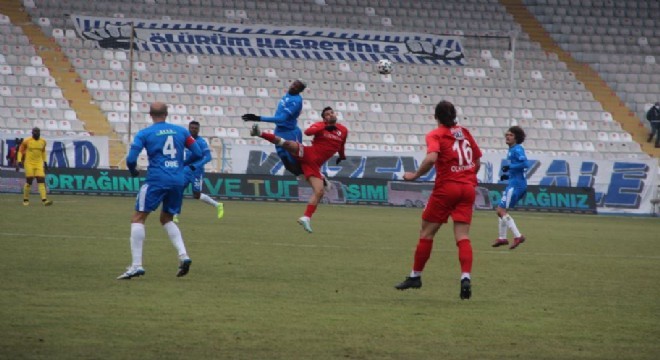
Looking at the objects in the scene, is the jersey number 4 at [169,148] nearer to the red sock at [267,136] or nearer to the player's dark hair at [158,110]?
the player's dark hair at [158,110]

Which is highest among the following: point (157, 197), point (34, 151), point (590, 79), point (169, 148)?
point (590, 79)

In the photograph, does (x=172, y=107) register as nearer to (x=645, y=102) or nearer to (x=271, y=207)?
(x=271, y=207)

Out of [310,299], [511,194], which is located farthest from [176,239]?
[511,194]

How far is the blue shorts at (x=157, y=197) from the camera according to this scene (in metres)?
13.6

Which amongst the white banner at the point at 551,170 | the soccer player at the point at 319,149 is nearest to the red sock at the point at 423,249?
the soccer player at the point at 319,149

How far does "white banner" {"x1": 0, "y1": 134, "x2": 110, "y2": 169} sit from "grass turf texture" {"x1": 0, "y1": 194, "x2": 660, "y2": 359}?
16582 mm

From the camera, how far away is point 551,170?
4100cm

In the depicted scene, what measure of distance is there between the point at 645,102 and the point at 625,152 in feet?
13.8

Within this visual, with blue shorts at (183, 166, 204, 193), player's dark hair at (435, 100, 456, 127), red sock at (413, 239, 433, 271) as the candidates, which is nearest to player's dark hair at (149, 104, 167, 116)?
player's dark hair at (435, 100, 456, 127)

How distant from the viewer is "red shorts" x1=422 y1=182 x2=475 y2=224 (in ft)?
41.3

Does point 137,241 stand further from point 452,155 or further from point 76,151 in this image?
point 76,151

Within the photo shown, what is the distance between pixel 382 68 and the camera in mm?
36062

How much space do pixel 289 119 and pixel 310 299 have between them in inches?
378

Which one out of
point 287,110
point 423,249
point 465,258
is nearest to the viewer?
point 465,258
